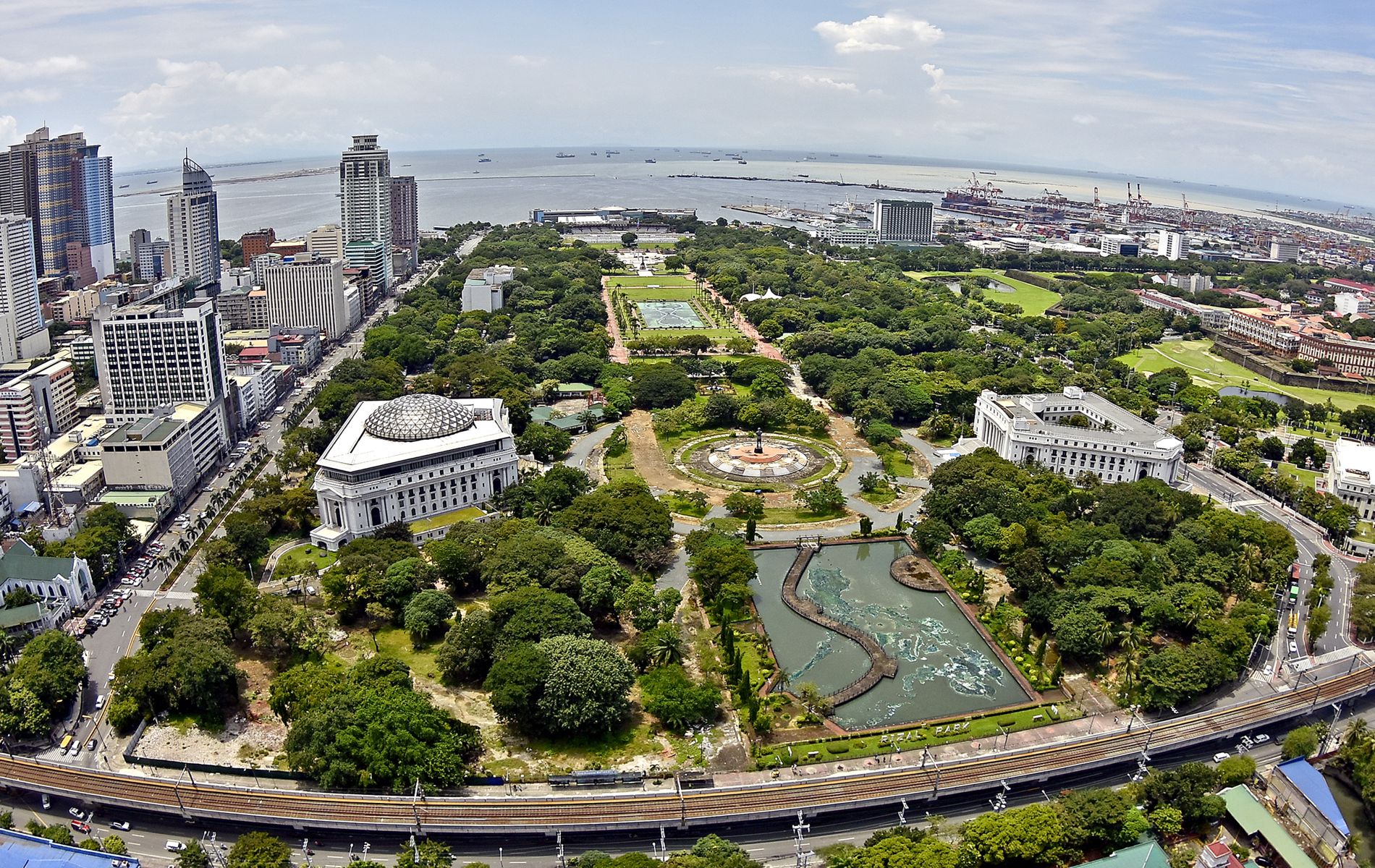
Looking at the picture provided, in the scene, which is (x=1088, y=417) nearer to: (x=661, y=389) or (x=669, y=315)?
(x=661, y=389)

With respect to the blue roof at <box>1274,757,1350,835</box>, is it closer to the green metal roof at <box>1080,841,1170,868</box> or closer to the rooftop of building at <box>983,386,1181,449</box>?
the green metal roof at <box>1080,841,1170,868</box>

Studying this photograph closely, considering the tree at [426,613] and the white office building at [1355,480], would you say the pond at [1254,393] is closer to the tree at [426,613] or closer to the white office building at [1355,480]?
the white office building at [1355,480]

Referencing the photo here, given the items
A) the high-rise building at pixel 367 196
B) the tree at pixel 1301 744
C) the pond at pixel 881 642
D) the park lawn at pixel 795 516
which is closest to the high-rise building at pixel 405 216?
the high-rise building at pixel 367 196

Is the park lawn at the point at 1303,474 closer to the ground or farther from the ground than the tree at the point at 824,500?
farther from the ground

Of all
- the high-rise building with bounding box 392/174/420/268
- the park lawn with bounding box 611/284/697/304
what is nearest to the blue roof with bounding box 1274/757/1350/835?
the park lawn with bounding box 611/284/697/304

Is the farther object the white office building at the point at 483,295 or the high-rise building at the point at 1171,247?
the high-rise building at the point at 1171,247

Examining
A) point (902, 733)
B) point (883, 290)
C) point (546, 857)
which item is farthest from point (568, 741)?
point (883, 290)
